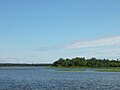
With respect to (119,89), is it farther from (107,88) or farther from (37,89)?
(37,89)

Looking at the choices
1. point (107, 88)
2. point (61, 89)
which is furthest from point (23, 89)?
point (107, 88)

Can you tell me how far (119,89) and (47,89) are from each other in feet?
43.5

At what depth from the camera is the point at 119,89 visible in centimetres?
6262

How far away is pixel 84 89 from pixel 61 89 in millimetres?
4239

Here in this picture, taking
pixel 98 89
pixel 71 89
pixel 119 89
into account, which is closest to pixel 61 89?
pixel 71 89

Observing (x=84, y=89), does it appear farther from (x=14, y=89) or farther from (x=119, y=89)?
(x=14, y=89)

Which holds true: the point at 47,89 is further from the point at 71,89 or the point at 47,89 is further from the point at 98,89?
the point at 98,89

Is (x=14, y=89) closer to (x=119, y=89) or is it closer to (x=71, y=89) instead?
(x=71, y=89)

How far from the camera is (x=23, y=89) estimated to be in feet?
202

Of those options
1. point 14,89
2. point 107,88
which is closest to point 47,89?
point 14,89

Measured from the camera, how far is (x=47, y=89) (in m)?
62.9

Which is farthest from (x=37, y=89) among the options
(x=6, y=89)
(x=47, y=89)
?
(x=6, y=89)

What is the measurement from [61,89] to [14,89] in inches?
337

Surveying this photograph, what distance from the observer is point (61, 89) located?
62.4 metres
